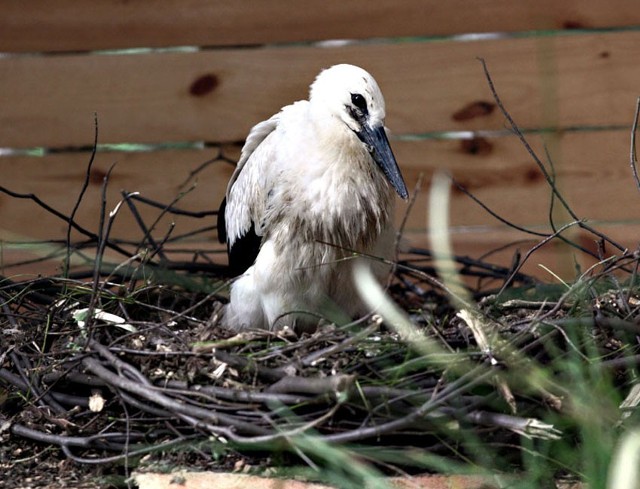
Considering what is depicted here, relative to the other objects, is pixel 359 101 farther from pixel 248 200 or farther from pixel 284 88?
pixel 284 88

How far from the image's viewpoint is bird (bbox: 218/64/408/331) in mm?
2342

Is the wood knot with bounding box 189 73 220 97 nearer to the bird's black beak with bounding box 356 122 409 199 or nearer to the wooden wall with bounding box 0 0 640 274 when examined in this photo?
the wooden wall with bounding box 0 0 640 274

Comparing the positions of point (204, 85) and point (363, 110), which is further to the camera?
point (204, 85)

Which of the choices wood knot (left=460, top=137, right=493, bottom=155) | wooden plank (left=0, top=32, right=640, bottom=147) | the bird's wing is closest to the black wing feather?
the bird's wing

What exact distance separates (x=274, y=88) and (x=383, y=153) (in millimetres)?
726

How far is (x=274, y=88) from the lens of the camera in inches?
116

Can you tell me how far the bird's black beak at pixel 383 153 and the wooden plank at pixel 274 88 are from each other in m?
0.59

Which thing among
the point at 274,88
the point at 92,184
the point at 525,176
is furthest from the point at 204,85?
the point at 525,176

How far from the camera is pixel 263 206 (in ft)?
7.98

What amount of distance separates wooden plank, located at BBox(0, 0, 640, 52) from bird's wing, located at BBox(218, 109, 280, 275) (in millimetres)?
441

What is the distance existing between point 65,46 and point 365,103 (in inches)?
41.3

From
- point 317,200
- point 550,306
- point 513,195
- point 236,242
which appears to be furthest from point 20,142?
point 550,306

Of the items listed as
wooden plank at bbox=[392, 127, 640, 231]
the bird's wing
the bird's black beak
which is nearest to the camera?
the bird's black beak

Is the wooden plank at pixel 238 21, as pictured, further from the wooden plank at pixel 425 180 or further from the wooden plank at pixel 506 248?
the wooden plank at pixel 506 248
